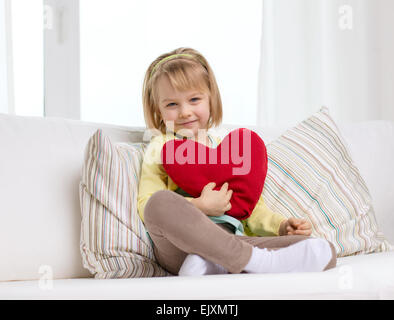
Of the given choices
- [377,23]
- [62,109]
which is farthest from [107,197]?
[377,23]

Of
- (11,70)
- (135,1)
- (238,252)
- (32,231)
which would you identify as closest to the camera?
(238,252)

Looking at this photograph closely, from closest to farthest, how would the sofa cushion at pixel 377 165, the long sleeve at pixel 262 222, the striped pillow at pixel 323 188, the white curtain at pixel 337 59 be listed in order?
the long sleeve at pixel 262 222, the striped pillow at pixel 323 188, the sofa cushion at pixel 377 165, the white curtain at pixel 337 59

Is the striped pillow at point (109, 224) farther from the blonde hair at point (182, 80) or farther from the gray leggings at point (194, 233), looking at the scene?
the blonde hair at point (182, 80)

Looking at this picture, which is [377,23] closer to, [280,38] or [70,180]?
[280,38]

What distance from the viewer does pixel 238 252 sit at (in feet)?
3.00

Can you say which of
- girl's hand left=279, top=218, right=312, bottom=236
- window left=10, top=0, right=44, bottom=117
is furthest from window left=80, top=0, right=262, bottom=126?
girl's hand left=279, top=218, right=312, bottom=236

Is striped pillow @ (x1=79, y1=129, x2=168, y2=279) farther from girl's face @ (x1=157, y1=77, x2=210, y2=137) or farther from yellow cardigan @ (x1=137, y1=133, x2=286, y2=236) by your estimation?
girl's face @ (x1=157, y1=77, x2=210, y2=137)

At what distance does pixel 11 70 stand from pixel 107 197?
1.11 metres

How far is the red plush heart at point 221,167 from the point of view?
1.13 meters

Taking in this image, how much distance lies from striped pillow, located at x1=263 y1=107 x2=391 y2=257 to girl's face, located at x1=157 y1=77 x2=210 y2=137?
228mm

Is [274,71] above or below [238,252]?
above

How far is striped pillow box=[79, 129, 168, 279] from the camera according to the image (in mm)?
1042

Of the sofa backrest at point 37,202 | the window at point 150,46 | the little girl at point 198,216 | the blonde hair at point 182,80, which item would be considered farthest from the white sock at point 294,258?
the window at point 150,46

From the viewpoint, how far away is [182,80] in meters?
1.26
